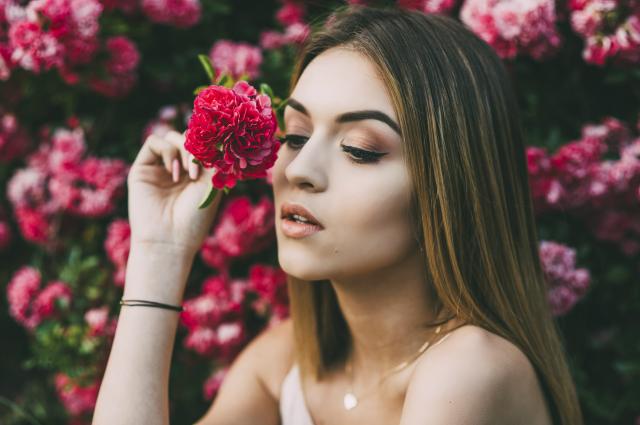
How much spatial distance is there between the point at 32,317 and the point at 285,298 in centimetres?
93

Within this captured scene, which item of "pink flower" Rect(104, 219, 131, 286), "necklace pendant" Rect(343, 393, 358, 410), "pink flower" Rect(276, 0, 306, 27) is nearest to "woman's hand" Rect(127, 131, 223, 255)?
"pink flower" Rect(104, 219, 131, 286)

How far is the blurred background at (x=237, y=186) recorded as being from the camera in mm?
2117

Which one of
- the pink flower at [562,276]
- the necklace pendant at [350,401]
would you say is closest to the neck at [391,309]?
the necklace pendant at [350,401]

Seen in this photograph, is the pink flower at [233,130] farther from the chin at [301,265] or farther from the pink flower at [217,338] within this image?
the pink flower at [217,338]

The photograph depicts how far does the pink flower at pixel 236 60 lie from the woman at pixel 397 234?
1.18 feet

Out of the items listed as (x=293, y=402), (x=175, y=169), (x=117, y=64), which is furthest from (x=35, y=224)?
(x=293, y=402)

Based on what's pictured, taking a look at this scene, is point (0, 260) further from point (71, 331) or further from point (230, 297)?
point (230, 297)

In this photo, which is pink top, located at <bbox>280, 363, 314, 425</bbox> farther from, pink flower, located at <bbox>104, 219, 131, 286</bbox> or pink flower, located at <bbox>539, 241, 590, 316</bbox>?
pink flower, located at <bbox>539, 241, 590, 316</bbox>

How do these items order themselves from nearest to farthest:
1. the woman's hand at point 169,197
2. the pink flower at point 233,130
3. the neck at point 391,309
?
the pink flower at point 233,130 < the neck at point 391,309 < the woman's hand at point 169,197

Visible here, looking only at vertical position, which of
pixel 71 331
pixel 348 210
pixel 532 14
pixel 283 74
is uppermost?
pixel 532 14

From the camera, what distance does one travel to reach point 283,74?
2.45 m

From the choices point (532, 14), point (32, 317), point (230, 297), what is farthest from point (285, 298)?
point (532, 14)

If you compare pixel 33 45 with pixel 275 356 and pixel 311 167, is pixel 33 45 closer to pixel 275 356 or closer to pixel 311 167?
pixel 311 167

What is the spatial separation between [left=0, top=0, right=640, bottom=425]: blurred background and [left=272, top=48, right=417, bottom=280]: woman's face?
561 millimetres
